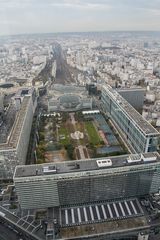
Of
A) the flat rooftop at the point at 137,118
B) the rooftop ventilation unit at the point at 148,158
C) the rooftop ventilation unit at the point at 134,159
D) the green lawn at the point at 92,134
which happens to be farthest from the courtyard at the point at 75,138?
the rooftop ventilation unit at the point at 148,158

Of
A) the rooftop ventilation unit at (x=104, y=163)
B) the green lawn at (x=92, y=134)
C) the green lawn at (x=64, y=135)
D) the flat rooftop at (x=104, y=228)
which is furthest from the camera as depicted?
the green lawn at (x=92, y=134)

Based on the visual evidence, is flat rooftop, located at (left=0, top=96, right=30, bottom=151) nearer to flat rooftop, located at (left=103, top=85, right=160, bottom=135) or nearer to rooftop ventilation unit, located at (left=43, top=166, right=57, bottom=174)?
rooftop ventilation unit, located at (left=43, top=166, right=57, bottom=174)

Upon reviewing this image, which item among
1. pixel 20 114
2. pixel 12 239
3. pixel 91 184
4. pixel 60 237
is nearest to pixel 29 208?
pixel 12 239

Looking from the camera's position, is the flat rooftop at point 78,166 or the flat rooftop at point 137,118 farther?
the flat rooftop at point 137,118

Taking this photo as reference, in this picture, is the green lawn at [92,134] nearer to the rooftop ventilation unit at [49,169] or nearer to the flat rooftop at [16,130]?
the flat rooftop at [16,130]

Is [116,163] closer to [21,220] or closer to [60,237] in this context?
[60,237]

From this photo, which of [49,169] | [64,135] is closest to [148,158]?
[49,169]
